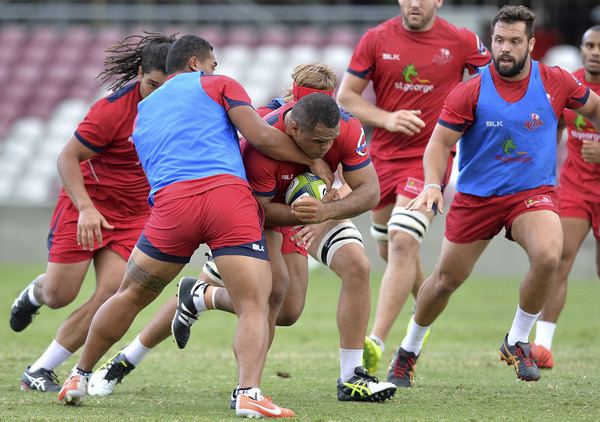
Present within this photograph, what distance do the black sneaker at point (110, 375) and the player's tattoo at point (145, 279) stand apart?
1.29m

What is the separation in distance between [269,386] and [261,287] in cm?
194

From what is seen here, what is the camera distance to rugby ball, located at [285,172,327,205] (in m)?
6.43

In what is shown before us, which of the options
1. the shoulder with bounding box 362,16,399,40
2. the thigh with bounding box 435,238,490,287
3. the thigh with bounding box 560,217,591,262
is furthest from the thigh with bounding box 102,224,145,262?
the thigh with bounding box 560,217,591,262

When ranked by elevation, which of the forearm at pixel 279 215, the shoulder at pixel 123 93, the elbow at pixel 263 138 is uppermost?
the elbow at pixel 263 138

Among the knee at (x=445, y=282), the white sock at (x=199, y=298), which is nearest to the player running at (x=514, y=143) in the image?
the knee at (x=445, y=282)

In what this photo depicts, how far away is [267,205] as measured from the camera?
6.39 meters

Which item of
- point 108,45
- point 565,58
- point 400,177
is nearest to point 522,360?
point 400,177

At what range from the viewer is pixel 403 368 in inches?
309

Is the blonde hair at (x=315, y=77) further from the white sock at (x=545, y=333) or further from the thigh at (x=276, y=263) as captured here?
the white sock at (x=545, y=333)

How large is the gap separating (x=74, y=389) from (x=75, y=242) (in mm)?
1601

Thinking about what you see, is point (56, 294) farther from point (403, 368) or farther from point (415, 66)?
point (415, 66)

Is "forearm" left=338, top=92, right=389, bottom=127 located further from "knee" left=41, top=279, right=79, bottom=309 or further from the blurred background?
the blurred background

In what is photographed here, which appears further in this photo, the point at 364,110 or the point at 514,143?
the point at 364,110

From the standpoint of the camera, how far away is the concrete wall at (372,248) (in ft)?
59.4
